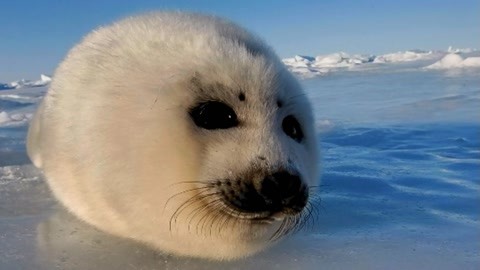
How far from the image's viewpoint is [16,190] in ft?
10.5

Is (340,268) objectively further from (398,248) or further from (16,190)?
(16,190)

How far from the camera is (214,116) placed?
6.29 ft

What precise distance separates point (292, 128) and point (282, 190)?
0.50 m

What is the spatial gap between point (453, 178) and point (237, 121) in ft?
6.85

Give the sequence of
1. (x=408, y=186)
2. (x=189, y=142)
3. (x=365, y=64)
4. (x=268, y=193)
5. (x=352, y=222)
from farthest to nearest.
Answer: (x=365, y=64)
(x=408, y=186)
(x=352, y=222)
(x=189, y=142)
(x=268, y=193)

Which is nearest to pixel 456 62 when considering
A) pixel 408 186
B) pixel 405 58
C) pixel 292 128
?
pixel 408 186

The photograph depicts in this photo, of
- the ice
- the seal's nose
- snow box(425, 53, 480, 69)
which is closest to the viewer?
the seal's nose

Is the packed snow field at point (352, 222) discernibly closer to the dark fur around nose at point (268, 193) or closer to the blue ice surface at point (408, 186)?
the blue ice surface at point (408, 186)

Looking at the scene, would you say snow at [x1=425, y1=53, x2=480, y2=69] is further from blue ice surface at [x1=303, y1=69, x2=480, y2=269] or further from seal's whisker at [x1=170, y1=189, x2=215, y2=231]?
seal's whisker at [x1=170, y1=189, x2=215, y2=231]

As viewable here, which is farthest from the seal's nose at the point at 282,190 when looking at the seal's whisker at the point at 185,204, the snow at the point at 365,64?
the snow at the point at 365,64

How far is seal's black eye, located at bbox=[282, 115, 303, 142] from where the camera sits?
2099mm

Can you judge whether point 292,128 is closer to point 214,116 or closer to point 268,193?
point 214,116

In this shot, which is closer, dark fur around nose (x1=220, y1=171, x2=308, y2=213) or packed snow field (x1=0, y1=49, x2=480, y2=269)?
dark fur around nose (x1=220, y1=171, x2=308, y2=213)

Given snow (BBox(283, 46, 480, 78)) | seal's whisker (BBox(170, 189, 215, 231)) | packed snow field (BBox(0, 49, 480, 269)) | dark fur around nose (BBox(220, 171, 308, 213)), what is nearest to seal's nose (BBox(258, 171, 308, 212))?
dark fur around nose (BBox(220, 171, 308, 213))
